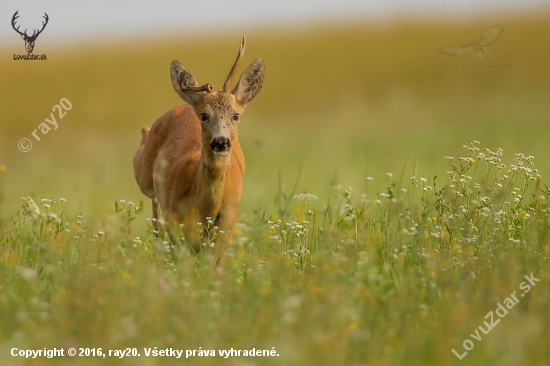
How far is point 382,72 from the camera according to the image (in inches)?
1183

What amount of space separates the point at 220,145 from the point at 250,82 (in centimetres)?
A: 96

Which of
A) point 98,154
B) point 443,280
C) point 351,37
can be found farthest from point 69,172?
point 443,280

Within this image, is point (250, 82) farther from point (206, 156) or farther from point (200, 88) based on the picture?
point (206, 156)

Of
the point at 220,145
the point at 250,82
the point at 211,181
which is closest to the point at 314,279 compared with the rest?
the point at 220,145

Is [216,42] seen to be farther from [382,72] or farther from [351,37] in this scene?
[382,72]

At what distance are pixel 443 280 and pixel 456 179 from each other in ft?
6.25

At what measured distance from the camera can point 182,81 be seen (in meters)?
7.69

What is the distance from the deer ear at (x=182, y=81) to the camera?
761cm

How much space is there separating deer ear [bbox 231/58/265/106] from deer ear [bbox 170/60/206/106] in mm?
350

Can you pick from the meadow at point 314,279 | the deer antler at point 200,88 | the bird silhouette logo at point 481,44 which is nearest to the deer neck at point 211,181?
the meadow at point 314,279

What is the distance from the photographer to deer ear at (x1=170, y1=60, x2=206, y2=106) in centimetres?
761

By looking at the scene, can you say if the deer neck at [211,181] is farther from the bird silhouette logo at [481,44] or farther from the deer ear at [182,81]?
the bird silhouette logo at [481,44]

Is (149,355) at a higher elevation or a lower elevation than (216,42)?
lower

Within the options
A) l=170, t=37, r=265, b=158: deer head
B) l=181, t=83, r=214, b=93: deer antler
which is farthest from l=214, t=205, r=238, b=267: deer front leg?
l=181, t=83, r=214, b=93: deer antler
